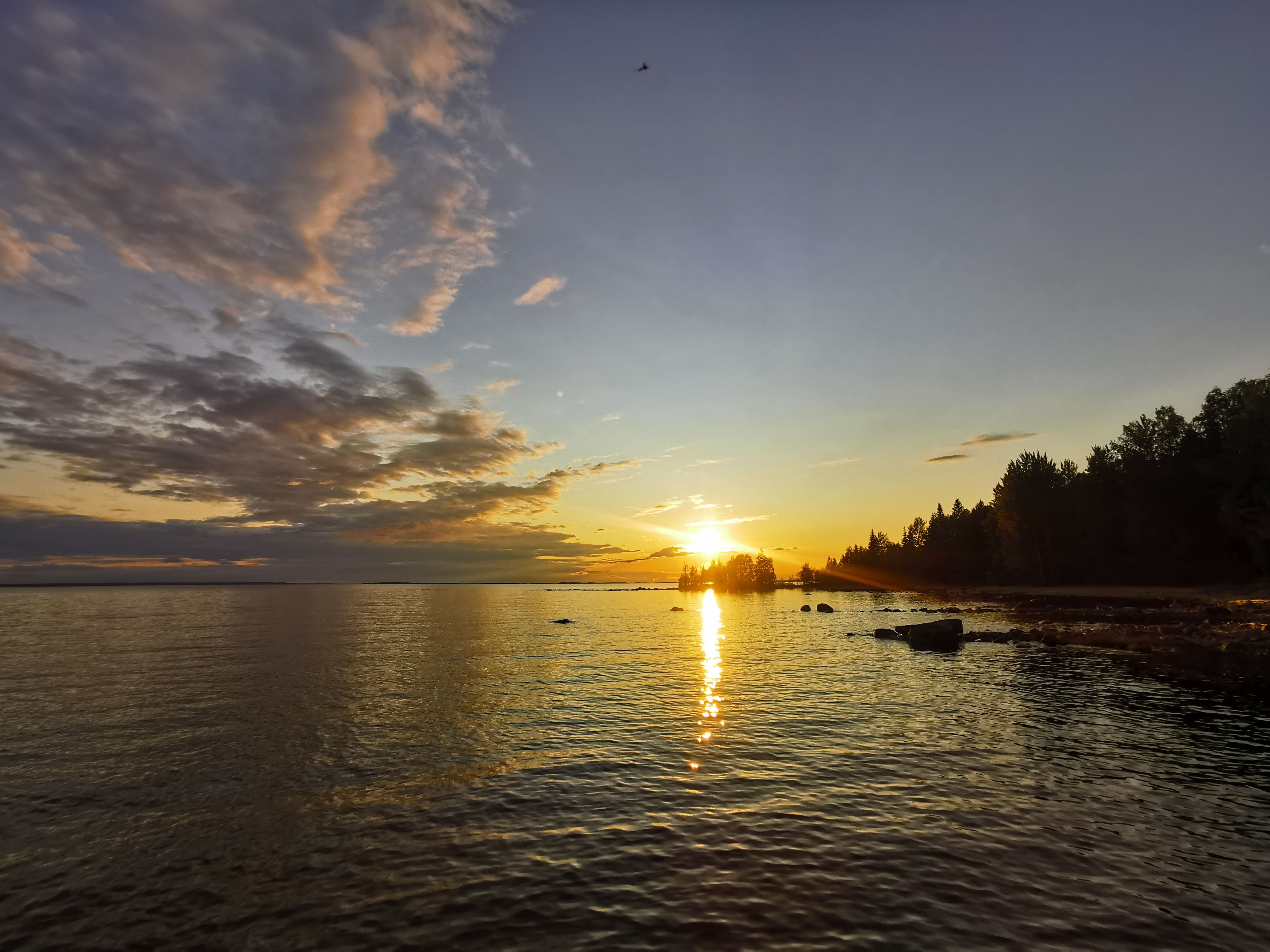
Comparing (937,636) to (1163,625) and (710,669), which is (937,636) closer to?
(710,669)

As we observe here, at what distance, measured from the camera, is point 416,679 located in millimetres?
45969

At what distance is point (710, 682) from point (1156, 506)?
101025 mm

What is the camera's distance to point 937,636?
5834 centimetres

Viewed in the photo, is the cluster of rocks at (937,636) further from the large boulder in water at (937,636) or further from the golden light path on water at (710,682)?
the golden light path on water at (710,682)

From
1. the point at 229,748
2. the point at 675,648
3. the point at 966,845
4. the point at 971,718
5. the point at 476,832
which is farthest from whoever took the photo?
the point at 675,648

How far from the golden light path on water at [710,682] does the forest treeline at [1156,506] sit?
7059 cm

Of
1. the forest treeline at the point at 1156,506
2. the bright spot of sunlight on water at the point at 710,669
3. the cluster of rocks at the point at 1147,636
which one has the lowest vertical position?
Result: the bright spot of sunlight on water at the point at 710,669

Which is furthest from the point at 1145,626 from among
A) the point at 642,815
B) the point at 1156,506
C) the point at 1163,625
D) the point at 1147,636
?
the point at 642,815

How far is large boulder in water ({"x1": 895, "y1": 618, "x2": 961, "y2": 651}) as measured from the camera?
5756cm

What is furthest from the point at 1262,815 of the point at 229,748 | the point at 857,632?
the point at 857,632

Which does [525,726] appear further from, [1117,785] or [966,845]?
[1117,785]

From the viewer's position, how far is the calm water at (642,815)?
12.8 m

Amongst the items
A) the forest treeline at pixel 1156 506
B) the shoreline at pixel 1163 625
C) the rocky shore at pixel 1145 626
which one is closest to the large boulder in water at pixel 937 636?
the rocky shore at pixel 1145 626

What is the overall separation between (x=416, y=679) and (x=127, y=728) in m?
18.2
